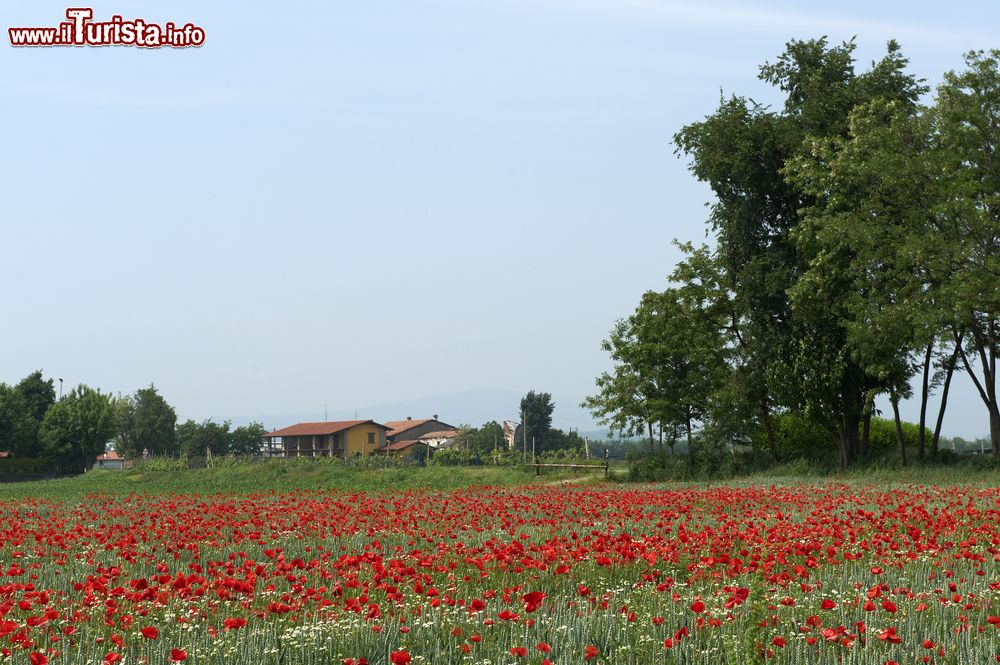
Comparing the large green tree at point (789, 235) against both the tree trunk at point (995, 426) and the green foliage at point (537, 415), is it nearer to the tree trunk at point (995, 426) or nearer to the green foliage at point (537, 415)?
the tree trunk at point (995, 426)

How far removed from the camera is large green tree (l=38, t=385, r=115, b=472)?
311 ft

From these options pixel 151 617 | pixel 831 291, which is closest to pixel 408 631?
pixel 151 617

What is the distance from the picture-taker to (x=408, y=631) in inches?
262

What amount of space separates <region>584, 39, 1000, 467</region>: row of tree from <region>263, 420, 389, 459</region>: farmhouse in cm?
8281

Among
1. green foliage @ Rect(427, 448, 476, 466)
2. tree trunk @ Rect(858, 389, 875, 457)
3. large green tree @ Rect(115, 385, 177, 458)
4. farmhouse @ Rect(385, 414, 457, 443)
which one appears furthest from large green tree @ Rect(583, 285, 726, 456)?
farmhouse @ Rect(385, 414, 457, 443)

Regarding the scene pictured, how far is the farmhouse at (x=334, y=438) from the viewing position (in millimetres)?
125062

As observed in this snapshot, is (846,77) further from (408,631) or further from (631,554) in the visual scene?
(408,631)

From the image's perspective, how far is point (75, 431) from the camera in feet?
314

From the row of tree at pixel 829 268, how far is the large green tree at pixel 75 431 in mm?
70400

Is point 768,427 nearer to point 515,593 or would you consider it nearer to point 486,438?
point 515,593

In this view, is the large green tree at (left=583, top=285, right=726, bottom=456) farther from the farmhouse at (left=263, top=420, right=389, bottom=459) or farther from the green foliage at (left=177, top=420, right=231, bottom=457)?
the green foliage at (left=177, top=420, right=231, bottom=457)

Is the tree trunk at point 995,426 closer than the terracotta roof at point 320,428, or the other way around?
the tree trunk at point 995,426

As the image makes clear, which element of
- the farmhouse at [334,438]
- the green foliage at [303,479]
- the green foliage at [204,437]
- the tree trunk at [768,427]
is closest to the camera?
the tree trunk at [768,427]

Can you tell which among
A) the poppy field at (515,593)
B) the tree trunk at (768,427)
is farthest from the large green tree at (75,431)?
the poppy field at (515,593)
